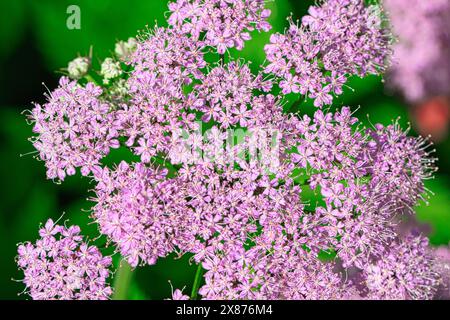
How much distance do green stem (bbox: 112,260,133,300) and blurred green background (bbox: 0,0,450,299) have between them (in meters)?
0.34

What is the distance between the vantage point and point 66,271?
6.95 feet

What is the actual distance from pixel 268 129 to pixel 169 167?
0.42 meters

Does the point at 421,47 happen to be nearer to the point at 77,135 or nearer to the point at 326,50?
the point at 326,50

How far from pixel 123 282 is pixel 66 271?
0.54 metres

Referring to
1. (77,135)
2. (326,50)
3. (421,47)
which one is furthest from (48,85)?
(421,47)

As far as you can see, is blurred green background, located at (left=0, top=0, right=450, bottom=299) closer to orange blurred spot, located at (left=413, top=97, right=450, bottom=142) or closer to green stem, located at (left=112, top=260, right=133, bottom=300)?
green stem, located at (left=112, top=260, right=133, bottom=300)

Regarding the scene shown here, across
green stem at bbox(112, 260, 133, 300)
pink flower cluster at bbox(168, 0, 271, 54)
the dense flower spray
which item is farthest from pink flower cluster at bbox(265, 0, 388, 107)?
green stem at bbox(112, 260, 133, 300)

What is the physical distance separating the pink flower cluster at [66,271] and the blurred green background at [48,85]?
0.87 m

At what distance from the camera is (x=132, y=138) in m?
2.16

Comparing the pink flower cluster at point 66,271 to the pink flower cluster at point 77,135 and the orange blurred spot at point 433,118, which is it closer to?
the pink flower cluster at point 77,135

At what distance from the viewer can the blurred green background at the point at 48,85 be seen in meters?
3.09

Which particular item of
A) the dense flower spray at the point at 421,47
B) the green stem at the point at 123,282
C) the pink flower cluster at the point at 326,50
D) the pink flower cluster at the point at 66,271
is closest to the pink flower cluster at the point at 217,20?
the pink flower cluster at the point at 326,50
